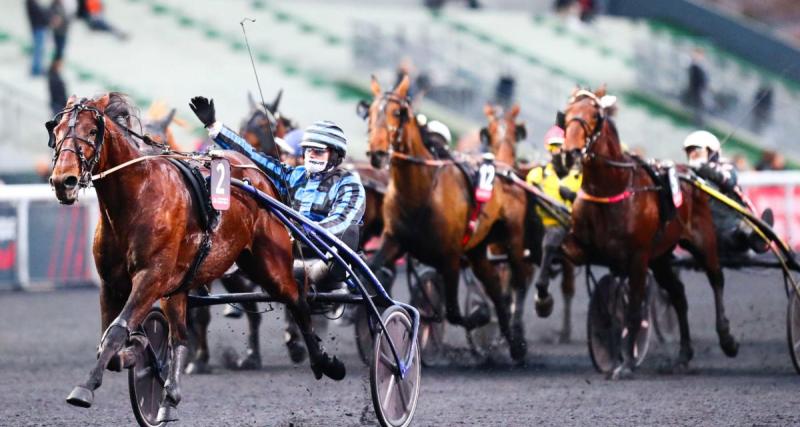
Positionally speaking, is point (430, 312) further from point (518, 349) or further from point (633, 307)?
point (633, 307)

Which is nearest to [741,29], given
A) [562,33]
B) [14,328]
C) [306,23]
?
[562,33]

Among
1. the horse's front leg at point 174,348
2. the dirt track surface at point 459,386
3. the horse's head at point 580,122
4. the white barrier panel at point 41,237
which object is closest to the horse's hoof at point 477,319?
the dirt track surface at point 459,386

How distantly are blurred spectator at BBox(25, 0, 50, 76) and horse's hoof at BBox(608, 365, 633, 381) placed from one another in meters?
13.5

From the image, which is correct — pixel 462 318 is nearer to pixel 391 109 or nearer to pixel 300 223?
pixel 391 109

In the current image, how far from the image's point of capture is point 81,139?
602cm

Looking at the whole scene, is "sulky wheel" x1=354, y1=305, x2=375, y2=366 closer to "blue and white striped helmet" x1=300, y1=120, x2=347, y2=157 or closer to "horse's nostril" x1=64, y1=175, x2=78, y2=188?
"blue and white striped helmet" x1=300, y1=120, x2=347, y2=157

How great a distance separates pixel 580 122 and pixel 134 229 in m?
3.75

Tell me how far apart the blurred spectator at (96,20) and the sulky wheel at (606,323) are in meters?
14.8

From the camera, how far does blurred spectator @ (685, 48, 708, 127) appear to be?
24078 mm

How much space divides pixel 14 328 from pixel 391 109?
4.61 meters

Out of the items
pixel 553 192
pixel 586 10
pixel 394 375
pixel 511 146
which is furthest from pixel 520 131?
pixel 586 10

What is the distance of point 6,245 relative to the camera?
1570cm

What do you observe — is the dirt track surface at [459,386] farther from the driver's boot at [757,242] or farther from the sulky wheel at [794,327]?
the driver's boot at [757,242]

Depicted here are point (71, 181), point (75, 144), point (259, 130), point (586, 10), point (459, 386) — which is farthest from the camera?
point (586, 10)
